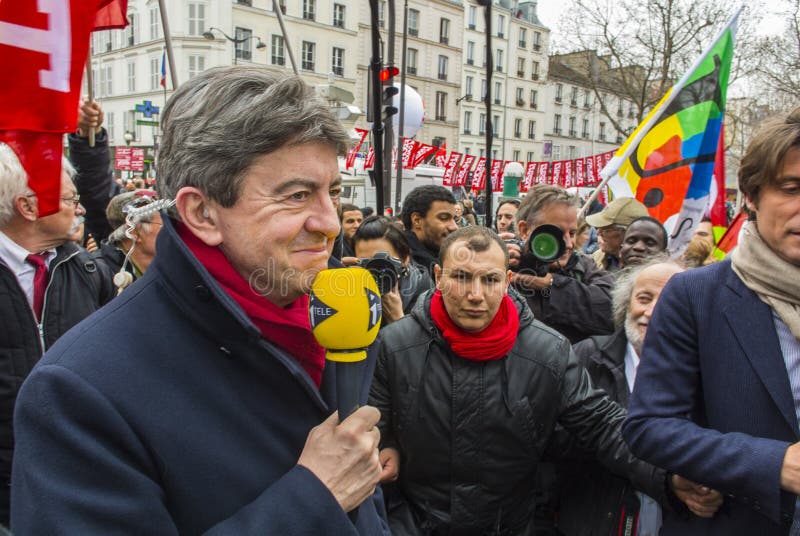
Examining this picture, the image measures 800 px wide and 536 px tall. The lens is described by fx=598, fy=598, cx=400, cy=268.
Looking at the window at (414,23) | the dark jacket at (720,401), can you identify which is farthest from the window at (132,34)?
the dark jacket at (720,401)

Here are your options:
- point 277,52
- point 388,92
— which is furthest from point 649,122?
point 277,52

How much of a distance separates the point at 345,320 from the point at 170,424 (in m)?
0.37

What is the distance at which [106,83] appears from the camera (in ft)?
126

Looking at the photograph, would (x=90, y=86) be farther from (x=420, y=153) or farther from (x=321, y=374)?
(x=420, y=153)

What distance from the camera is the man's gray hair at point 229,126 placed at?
1.19m

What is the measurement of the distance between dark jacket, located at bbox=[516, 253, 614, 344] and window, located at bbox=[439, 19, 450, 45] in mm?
43180

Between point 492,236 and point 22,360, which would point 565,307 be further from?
point 22,360

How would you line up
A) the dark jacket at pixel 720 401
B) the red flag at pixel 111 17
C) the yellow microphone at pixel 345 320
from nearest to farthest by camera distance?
the yellow microphone at pixel 345 320, the dark jacket at pixel 720 401, the red flag at pixel 111 17

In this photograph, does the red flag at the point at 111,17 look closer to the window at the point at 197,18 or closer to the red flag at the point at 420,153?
the red flag at the point at 420,153

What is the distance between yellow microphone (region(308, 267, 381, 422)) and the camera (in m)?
1.15

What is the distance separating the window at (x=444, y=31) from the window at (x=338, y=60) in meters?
8.89

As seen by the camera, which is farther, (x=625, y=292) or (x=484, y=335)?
(x=625, y=292)

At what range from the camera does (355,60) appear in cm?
3862

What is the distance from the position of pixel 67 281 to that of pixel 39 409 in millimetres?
1838
